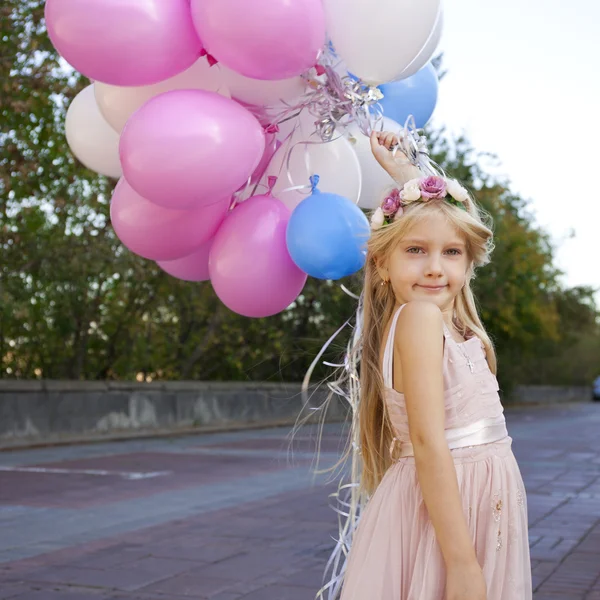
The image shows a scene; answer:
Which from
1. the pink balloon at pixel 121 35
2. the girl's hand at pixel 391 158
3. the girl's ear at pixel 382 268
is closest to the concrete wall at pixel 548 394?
the girl's hand at pixel 391 158

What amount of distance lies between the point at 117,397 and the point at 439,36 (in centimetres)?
1295

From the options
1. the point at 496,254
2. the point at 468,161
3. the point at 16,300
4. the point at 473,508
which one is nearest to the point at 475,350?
the point at 473,508

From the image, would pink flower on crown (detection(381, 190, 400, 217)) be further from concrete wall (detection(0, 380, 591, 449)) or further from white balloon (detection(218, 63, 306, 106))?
concrete wall (detection(0, 380, 591, 449))

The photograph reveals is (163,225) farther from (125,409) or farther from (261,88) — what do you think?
(125,409)

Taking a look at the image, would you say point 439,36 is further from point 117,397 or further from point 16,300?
point 117,397

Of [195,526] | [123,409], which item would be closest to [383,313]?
[195,526]

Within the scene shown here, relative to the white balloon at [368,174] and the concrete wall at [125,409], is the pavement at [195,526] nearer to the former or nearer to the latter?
the concrete wall at [125,409]

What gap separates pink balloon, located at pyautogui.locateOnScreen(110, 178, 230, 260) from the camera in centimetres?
339

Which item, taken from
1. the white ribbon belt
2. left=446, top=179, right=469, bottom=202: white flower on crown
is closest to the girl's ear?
left=446, top=179, right=469, bottom=202: white flower on crown

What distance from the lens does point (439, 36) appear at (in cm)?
375

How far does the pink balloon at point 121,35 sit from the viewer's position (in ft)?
10.0

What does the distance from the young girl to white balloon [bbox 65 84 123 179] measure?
6.09 ft

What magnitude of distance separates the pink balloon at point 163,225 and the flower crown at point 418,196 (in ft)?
3.40

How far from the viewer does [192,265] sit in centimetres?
379
